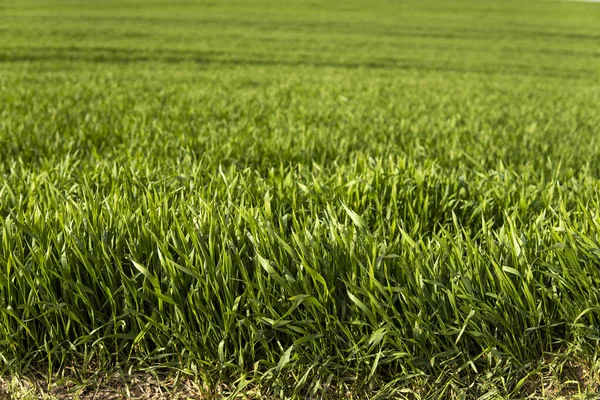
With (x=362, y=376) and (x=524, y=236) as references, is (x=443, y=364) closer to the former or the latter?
(x=362, y=376)

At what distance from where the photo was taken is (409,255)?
1.83 meters

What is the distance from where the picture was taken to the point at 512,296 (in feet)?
5.69

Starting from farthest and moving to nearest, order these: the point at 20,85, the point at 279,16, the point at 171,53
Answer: the point at 279,16
the point at 171,53
the point at 20,85

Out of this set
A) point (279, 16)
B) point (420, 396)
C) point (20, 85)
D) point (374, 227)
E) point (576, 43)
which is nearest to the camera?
point (420, 396)

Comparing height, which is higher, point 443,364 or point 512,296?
point 512,296

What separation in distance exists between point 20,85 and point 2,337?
6.62 m

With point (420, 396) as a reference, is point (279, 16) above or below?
above

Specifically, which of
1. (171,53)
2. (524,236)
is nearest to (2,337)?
(524,236)

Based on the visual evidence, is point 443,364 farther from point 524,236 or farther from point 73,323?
point 73,323

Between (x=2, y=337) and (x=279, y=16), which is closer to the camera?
(x=2, y=337)

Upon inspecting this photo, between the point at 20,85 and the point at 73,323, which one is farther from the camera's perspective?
the point at 20,85

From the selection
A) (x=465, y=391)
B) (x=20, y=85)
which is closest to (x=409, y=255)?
(x=465, y=391)

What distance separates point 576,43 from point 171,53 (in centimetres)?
1870

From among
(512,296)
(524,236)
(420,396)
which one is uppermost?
(524,236)
